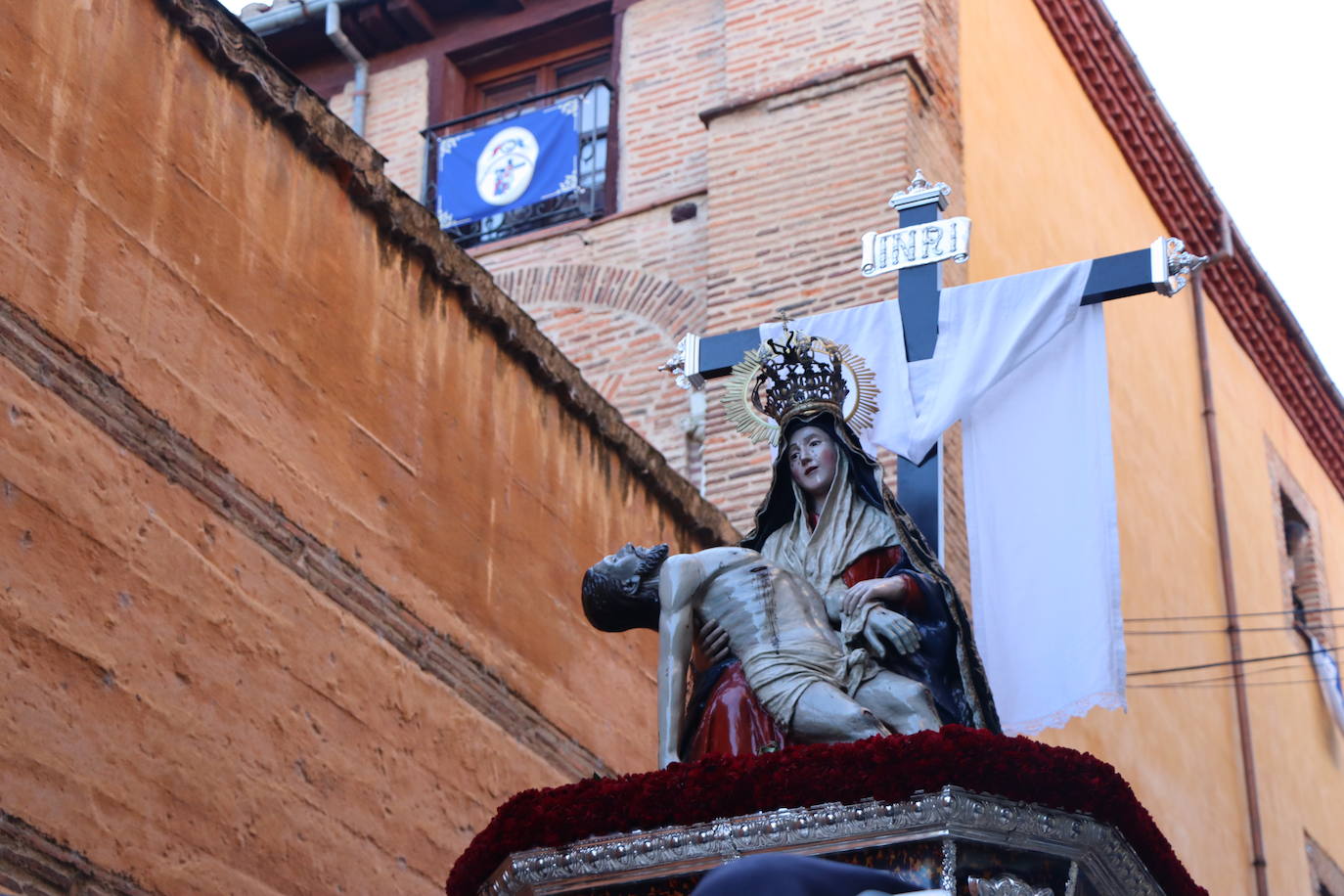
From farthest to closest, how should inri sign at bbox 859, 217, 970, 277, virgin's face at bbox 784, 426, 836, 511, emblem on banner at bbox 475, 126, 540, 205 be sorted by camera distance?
emblem on banner at bbox 475, 126, 540, 205 → inri sign at bbox 859, 217, 970, 277 → virgin's face at bbox 784, 426, 836, 511

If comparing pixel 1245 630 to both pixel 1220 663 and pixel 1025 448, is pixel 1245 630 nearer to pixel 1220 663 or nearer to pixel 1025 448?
pixel 1220 663

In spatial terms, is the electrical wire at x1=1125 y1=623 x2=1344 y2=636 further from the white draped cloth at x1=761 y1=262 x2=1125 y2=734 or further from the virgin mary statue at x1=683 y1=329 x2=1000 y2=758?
the virgin mary statue at x1=683 y1=329 x2=1000 y2=758

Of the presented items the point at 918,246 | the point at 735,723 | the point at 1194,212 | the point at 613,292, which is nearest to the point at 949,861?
the point at 735,723

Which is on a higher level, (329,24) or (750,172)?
(329,24)

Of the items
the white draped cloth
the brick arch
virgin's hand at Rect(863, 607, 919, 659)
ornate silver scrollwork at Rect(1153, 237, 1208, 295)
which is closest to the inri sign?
the white draped cloth

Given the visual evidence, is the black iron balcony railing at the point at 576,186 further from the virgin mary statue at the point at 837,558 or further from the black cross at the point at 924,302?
the virgin mary statue at the point at 837,558

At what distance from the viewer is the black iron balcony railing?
13.9 metres

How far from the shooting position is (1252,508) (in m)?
16.7

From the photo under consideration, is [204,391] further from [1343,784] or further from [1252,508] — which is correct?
[1343,784]

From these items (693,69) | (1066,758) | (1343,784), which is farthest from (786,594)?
(1343,784)

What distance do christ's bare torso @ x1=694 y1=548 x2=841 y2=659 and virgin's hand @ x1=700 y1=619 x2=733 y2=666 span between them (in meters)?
0.02

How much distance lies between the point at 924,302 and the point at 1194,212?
917 centimetres

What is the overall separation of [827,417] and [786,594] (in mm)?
642

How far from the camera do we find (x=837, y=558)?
20.6ft
